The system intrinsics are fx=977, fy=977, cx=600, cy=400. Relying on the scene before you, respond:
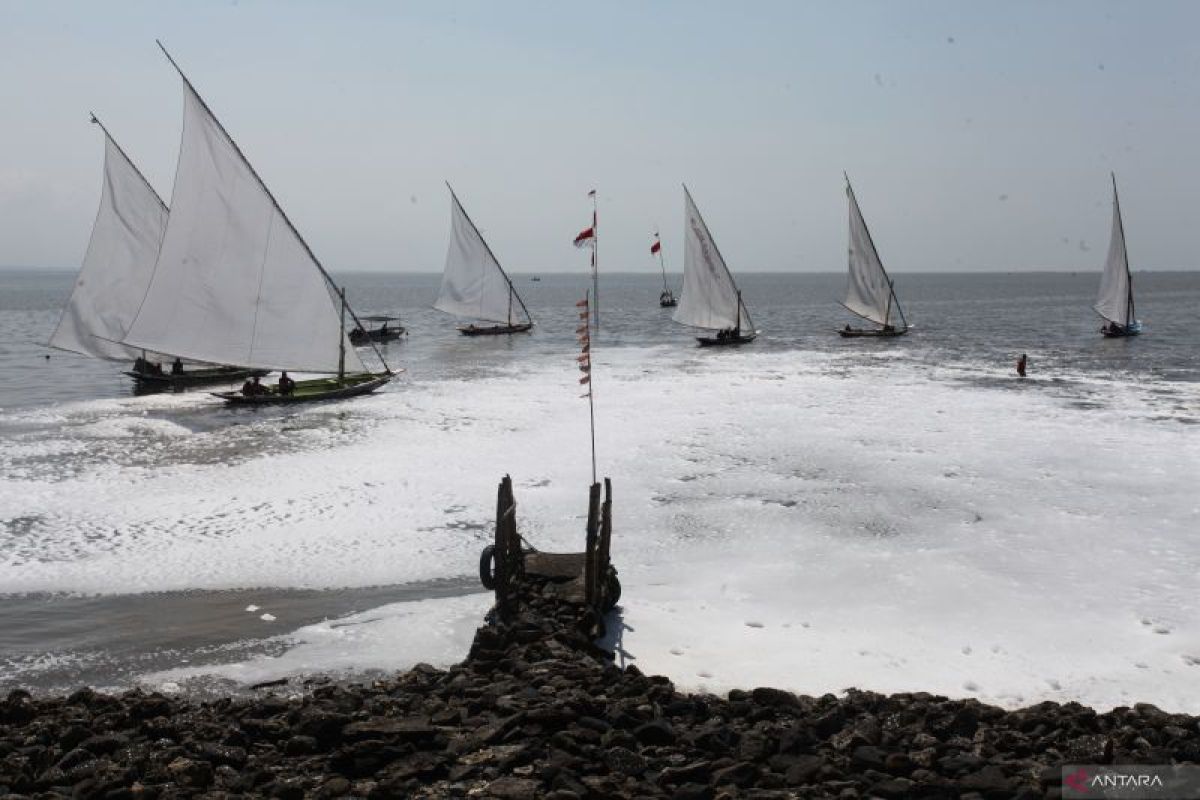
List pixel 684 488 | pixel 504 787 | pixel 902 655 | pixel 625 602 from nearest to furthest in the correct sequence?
pixel 504 787
pixel 902 655
pixel 625 602
pixel 684 488

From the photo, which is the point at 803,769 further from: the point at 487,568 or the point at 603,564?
the point at 487,568

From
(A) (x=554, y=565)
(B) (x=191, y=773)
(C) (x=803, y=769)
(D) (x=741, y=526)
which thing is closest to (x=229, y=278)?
(D) (x=741, y=526)

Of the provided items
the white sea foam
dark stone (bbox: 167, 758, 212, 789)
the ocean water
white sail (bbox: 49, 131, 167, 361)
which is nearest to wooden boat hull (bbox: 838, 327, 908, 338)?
the ocean water

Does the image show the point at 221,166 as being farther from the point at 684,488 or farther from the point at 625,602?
the point at 625,602

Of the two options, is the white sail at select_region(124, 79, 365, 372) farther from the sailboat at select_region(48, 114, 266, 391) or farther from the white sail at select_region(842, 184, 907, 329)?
the white sail at select_region(842, 184, 907, 329)

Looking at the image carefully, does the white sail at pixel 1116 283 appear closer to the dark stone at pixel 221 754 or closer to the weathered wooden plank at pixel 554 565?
the weathered wooden plank at pixel 554 565

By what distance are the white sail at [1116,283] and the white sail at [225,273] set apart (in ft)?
159

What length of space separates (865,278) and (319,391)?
134 ft

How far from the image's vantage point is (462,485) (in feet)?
71.8

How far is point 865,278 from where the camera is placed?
A: 6400 cm

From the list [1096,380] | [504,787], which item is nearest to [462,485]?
[504,787]

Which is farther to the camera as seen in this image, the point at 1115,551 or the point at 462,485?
the point at 462,485

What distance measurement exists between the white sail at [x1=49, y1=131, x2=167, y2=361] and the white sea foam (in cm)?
720

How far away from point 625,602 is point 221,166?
78.6ft
